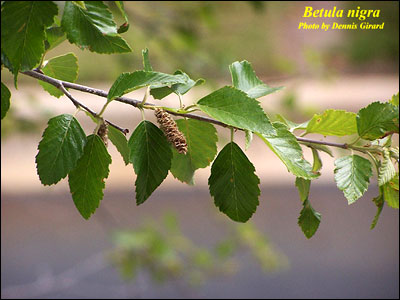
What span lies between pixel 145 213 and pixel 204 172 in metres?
0.27

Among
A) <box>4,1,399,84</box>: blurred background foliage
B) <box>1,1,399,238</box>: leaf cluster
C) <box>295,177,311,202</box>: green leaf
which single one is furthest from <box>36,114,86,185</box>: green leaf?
<box>4,1,399,84</box>: blurred background foliage

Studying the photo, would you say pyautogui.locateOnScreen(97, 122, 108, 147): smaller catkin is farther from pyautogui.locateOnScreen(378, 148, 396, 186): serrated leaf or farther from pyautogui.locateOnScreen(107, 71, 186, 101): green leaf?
pyautogui.locateOnScreen(378, 148, 396, 186): serrated leaf

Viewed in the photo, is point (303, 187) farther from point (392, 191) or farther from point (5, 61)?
point (5, 61)

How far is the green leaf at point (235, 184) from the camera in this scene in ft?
0.88

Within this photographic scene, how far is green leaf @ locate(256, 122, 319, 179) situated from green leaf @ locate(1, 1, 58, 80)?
111mm

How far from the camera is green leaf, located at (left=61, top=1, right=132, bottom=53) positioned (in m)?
0.23

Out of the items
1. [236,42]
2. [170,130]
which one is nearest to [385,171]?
[170,130]

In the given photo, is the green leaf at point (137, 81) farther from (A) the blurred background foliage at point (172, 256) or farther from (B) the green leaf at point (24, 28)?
(A) the blurred background foliage at point (172, 256)

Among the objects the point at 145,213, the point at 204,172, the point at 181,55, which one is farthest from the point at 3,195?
the point at 181,55

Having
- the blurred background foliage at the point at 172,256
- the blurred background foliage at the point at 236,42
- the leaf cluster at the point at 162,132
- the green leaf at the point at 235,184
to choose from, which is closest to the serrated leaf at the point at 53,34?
the leaf cluster at the point at 162,132

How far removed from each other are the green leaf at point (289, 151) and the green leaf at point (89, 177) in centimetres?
8

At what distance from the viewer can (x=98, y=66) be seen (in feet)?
8.96

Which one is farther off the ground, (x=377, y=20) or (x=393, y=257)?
(x=377, y=20)

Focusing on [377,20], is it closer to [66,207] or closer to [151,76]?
[151,76]
